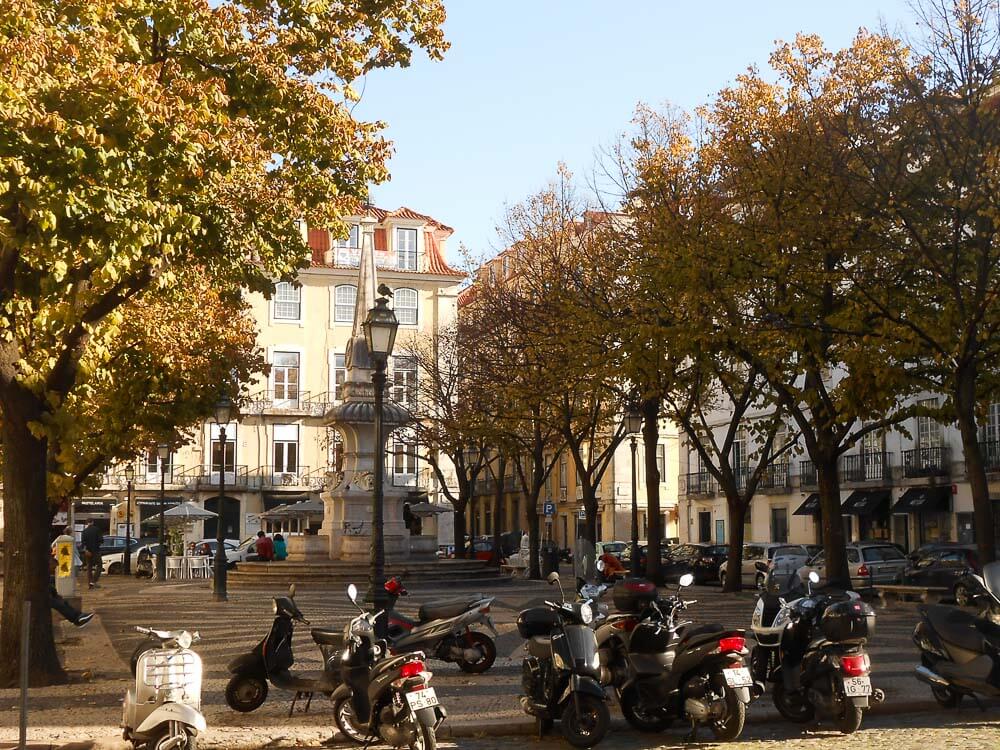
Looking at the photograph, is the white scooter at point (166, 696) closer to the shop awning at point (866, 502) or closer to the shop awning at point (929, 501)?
the shop awning at point (929, 501)

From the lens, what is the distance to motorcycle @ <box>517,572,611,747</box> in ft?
33.2

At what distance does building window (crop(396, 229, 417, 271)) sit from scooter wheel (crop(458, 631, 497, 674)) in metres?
57.4

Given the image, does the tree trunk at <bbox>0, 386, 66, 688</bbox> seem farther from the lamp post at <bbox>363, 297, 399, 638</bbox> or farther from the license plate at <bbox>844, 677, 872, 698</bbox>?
the license plate at <bbox>844, 677, 872, 698</bbox>

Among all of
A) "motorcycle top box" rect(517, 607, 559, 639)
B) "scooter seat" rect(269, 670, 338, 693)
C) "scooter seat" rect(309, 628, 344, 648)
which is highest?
"motorcycle top box" rect(517, 607, 559, 639)

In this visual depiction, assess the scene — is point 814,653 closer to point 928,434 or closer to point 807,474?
point 928,434

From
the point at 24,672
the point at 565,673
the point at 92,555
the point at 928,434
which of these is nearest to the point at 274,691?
the point at 565,673

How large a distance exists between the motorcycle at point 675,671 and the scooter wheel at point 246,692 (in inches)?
124

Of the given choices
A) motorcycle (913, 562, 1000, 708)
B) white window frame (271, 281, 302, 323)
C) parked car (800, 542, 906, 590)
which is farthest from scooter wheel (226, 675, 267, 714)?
white window frame (271, 281, 302, 323)

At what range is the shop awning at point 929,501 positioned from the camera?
44.5m

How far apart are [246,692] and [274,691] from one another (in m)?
1.52

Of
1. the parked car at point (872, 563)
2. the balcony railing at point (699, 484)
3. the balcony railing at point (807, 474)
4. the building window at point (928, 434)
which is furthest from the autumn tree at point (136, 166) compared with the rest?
the balcony railing at point (699, 484)

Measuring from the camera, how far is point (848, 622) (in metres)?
10.7

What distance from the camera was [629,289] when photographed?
29.7 meters

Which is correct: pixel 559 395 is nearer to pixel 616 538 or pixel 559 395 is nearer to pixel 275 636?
pixel 275 636
